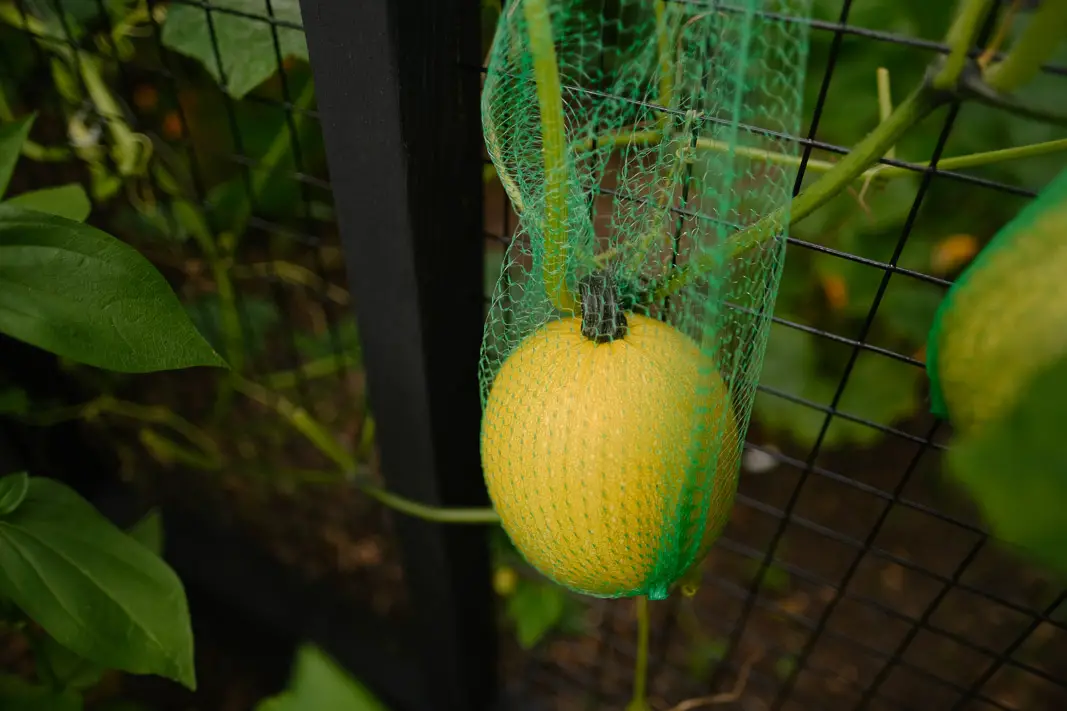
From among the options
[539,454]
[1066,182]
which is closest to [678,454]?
[539,454]

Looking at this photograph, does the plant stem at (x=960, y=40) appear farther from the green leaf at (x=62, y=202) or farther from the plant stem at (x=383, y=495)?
the green leaf at (x=62, y=202)

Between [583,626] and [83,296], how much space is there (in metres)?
0.75

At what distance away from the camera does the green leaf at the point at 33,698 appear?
62 centimetres

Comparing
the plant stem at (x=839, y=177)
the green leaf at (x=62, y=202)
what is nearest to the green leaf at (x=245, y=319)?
the green leaf at (x=62, y=202)

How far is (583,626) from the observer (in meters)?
1.03

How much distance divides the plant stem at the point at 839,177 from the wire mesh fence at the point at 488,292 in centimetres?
26

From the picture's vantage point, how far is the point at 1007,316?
11.3 inches

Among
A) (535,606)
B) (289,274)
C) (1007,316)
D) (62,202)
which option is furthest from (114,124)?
(1007,316)

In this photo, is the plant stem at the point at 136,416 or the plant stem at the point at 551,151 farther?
the plant stem at the point at 136,416

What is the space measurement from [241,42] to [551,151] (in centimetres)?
35

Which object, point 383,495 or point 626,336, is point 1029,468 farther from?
point 383,495

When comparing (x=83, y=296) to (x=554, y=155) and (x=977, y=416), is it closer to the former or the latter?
(x=554, y=155)

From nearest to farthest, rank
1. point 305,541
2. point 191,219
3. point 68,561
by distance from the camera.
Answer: point 68,561
point 191,219
point 305,541

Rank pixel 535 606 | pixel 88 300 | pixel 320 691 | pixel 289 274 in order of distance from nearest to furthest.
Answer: pixel 88 300, pixel 320 691, pixel 535 606, pixel 289 274
